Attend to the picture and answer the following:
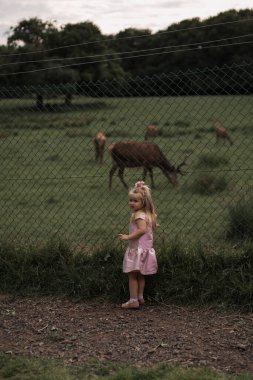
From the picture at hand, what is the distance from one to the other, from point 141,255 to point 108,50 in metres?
44.1

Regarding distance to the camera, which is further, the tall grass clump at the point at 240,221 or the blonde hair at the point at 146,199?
the tall grass clump at the point at 240,221

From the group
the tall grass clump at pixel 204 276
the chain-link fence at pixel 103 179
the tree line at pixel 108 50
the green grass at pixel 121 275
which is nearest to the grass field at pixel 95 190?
the chain-link fence at pixel 103 179

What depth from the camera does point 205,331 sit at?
489cm

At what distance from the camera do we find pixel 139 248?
553 centimetres

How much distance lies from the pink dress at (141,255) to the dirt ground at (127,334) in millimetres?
347

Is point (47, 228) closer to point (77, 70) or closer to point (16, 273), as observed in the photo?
point (16, 273)

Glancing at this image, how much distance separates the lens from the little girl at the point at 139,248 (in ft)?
17.9

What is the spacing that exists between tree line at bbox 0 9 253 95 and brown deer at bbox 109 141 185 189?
18.8 meters

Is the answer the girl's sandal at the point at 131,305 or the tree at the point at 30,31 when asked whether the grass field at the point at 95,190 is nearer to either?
the girl's sandal at the point at 131,305

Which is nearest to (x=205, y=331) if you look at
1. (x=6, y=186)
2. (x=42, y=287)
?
(x=42, y=287)

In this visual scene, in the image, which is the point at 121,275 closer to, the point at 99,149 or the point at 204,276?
the point at 204,276

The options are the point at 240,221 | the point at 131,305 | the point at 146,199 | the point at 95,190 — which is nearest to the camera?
the point at 131,305

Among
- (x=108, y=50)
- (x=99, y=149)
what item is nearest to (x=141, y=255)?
(x=99, y=149)

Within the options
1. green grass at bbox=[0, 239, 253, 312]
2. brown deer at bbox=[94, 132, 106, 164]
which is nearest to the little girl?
green grass at bbox=[0, 239, 253, 312]
